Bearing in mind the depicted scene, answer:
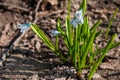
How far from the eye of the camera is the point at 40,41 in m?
2.84

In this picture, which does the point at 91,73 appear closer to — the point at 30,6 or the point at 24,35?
the point at 24,35

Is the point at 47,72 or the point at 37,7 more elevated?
the point at 37,7

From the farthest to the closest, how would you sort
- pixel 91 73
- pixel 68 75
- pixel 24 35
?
pixel 24 35 < pixel 68 75 < pixel 91 73

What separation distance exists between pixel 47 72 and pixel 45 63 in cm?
11

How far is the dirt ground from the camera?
97.5 inches

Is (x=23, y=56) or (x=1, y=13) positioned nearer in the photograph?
(x=23, y=56)

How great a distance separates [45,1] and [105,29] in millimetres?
695

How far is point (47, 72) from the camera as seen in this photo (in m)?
2.49

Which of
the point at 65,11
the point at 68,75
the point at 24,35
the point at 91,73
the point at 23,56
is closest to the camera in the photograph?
the point at 91,73

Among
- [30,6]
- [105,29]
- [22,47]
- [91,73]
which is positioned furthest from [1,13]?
[91,73]

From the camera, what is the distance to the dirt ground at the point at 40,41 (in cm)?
248

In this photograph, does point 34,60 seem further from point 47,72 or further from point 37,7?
point 37,7

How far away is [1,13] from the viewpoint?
3.21 metres


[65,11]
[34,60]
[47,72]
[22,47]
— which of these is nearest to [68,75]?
[47,72]
